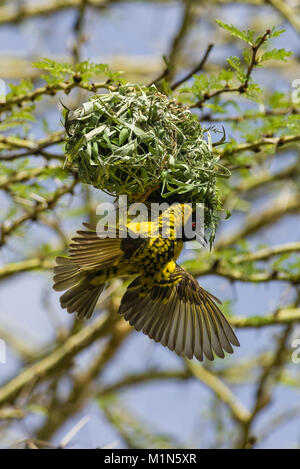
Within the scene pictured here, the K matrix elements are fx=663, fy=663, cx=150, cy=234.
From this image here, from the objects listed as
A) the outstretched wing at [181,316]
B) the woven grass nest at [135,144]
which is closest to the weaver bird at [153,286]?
the outstretched wing at [181,316]

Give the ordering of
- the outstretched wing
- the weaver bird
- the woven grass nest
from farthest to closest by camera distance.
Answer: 1. the outstretched wing
2. the weaver bird
3. the woven grass nest

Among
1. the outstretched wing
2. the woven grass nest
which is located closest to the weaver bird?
the outstretched wing

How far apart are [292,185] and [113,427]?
2.76 m

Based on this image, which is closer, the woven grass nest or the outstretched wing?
the woven grass nest

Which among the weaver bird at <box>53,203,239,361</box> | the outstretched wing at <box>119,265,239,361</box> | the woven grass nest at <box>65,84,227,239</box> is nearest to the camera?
the woven grass nest at <box>65,84,227,239</box>

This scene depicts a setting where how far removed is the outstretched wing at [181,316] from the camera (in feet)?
10.4

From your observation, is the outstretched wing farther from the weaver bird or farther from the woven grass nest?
the woven grass nest

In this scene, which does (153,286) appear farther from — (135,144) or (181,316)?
(135,144)

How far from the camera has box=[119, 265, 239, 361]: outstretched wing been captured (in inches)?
125

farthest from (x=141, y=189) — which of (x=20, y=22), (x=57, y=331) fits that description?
(x=20, y=22)

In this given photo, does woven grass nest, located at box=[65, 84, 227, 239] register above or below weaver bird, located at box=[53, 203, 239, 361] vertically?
above

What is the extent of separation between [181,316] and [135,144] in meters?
1.03

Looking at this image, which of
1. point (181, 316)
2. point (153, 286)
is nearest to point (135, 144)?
point (153, 286)

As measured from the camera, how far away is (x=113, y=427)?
588 centimetres
